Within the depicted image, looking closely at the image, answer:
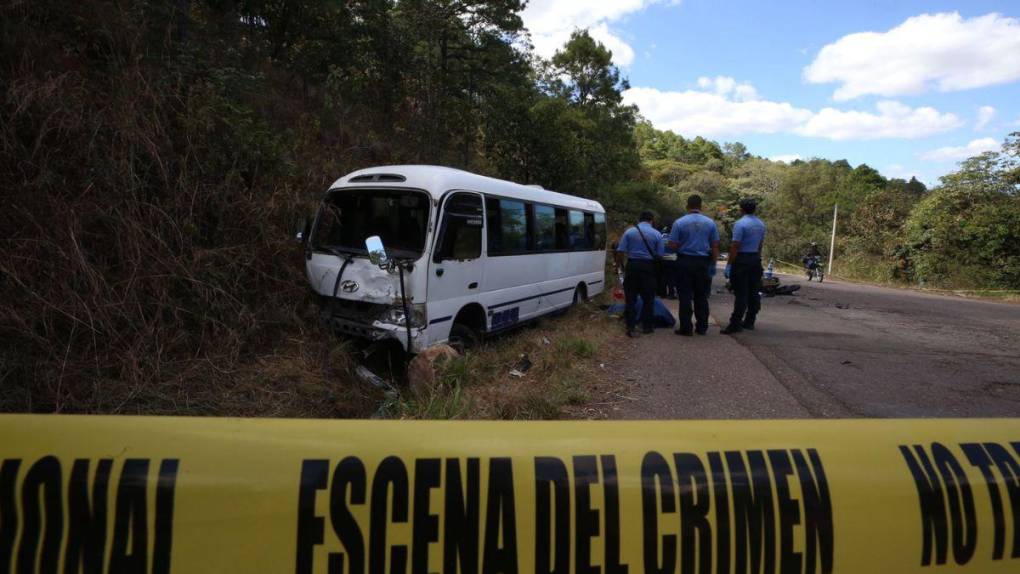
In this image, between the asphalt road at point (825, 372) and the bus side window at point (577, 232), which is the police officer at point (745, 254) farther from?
the bus side window at point (577, 232)

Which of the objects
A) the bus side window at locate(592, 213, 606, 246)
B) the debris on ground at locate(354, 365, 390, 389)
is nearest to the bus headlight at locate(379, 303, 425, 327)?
the debris on ground at locate(354, 365, 390, 389)

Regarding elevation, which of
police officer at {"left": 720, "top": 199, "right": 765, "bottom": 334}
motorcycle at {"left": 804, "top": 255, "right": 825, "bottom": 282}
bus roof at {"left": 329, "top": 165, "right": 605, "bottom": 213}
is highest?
bus roof at {"left": 329, "top": 165, "right": 605, "bottom": 213}

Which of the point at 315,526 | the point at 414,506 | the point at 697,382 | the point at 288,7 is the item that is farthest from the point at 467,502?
the point at 288,7

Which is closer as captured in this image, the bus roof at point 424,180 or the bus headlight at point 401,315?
the bus headlight at point 401,315

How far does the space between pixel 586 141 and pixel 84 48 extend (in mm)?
13739

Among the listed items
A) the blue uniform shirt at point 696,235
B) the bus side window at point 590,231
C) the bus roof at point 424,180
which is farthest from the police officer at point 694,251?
the bus side window at point 590,231

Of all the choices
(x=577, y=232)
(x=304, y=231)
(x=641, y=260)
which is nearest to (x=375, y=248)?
(x=304, y=231)

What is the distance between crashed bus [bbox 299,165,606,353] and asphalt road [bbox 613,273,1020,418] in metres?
1.96

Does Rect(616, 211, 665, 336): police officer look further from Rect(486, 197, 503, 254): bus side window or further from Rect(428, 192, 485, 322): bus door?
Rect(428, 192, 485, 322): bus door

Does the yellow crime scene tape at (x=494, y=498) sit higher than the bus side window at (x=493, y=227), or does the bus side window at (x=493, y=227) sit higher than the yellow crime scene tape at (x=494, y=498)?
the bus side window at (x=493, y=227)

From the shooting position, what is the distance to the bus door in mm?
5469

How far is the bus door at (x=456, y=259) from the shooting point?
547cm

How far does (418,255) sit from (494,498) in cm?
430

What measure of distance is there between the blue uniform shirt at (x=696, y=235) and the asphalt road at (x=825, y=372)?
4.02 feet
